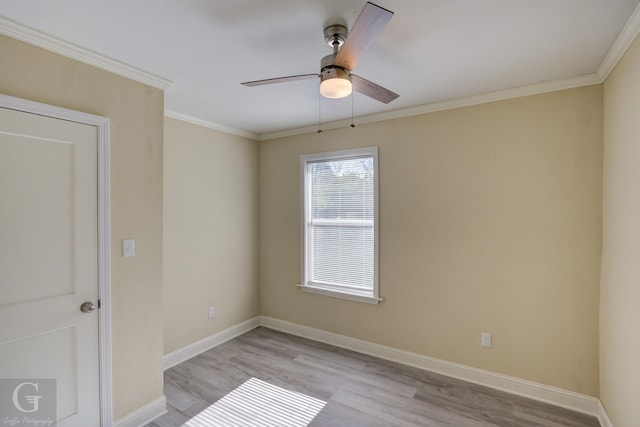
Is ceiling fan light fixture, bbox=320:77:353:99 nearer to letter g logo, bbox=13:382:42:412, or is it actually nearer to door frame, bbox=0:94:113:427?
door frame, bbox=0:94:113:427

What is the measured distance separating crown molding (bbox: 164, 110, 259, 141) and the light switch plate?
1.46m

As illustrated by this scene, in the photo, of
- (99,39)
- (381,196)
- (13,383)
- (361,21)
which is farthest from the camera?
(381,196)

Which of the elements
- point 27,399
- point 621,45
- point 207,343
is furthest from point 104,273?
point 621,45

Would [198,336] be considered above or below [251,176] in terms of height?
below

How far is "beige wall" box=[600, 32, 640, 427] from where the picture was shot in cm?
168

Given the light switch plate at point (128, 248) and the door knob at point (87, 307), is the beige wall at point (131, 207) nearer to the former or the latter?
the light switch plate at point (128, 248)

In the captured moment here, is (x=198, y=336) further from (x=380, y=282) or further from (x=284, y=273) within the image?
(x=380, y=282)

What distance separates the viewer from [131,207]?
7.13ft

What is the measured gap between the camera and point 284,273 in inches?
154

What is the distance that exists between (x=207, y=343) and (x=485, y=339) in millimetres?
2788

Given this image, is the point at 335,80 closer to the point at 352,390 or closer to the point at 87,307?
the point at 87,307

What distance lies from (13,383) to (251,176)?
281 centimetres

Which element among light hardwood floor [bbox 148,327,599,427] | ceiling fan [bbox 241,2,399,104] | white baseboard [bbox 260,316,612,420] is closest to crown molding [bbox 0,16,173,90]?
ceiling fan [bbox 241,2,399,104]

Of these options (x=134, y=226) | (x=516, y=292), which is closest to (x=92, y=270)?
(x=134, y=226)
